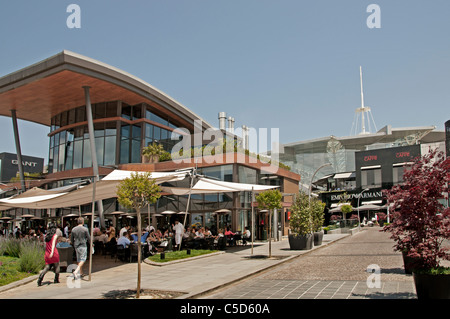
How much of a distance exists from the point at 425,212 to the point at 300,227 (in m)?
12.3

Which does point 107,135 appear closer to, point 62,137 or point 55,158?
point 62,137

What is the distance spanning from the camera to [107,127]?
103ft

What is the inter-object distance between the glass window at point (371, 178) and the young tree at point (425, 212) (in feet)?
225

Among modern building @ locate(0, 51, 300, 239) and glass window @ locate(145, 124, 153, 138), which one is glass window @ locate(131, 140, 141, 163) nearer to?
modern building @ locate(0, 51, 300, 239)

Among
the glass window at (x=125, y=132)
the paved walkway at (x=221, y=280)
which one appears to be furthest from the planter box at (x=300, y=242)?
the glass window at (x=125, y=132)

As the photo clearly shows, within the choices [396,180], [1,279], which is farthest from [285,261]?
[396,180]

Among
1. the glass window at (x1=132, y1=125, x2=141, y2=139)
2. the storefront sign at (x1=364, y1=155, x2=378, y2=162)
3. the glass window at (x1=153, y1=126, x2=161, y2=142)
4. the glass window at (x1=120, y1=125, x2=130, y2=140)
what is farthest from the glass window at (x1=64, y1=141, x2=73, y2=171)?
the storefront sign at (x1=364, y1=155, x2=378, y2=162)

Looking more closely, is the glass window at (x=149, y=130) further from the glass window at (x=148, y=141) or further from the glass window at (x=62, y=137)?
the glass window at (x=62, y=137)

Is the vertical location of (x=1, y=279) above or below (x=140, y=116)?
below

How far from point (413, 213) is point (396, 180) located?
67.3 metres

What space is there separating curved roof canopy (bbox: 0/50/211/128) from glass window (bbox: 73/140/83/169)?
327cm

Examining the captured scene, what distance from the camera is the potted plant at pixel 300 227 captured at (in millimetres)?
18750

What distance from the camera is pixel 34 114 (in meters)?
35.1

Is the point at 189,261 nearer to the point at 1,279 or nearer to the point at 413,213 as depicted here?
the point at 1,279
